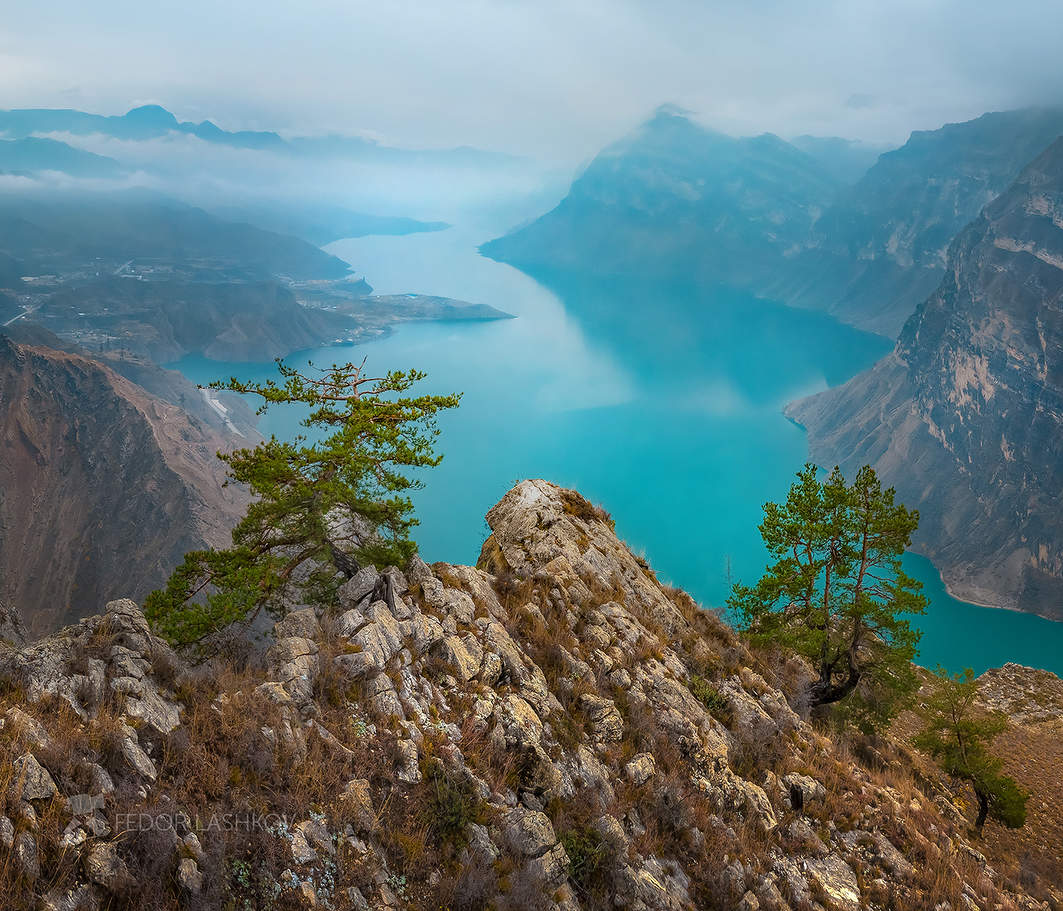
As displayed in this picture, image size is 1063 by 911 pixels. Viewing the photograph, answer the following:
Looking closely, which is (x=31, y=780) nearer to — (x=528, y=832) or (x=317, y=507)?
(x=528, y=832)

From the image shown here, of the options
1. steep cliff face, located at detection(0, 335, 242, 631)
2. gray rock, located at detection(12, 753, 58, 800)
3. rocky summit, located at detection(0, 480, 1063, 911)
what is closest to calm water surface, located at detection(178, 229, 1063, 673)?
steep cliff face, located at detection(0, 335, 242, 631)

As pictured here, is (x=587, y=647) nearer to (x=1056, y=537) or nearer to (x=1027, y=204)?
(x=1056, y=537)

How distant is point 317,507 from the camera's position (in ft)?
41.9

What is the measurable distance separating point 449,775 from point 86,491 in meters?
104

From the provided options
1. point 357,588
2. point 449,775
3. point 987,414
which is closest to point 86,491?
point 357,588

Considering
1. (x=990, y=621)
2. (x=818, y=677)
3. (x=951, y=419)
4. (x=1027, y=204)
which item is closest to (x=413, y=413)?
(x=818, y=677)

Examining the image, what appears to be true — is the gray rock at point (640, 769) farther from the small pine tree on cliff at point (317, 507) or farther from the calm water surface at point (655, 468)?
the calm water surface at point (655, 468)

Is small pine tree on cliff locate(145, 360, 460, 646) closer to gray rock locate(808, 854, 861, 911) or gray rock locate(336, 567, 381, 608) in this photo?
gray rock locate(336, 567, 381, 608)

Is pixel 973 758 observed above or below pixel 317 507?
below

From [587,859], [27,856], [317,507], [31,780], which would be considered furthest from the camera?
[317,507]

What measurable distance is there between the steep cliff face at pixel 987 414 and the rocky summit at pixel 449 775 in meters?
123

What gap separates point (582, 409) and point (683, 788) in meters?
156

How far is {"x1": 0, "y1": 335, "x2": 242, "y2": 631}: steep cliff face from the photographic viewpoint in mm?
76750

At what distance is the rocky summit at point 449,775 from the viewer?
19.9 feet
